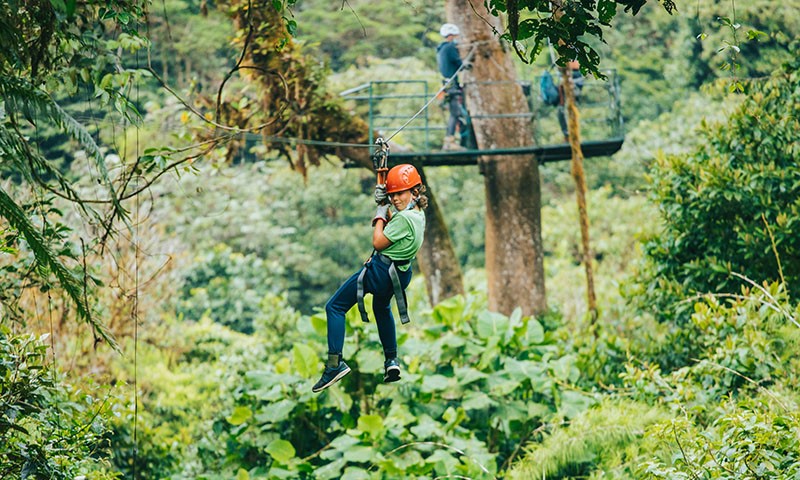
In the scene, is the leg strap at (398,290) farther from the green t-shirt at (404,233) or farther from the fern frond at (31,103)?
the fern frond at (31,103)

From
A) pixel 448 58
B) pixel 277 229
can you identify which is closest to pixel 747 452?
pixel 448 58

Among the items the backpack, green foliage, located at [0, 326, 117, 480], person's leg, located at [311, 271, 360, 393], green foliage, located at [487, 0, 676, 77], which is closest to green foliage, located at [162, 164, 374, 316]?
the backpack

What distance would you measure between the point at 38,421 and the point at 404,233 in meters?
2.36

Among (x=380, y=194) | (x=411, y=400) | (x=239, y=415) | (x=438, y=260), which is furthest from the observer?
(x=438, y=260)

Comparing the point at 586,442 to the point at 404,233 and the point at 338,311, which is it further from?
the point at 404,233

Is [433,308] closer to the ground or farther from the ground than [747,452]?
farther from the ground

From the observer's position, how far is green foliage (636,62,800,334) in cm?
848

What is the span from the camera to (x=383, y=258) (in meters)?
4.99

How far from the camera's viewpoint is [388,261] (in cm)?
499

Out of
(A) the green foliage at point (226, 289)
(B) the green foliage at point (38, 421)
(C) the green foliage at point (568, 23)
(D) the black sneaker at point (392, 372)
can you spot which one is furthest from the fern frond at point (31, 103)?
(A) the green foliage at point (226, 289)

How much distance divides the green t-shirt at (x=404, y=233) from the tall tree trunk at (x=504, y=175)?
240 inches

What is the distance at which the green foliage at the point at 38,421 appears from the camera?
4941mm

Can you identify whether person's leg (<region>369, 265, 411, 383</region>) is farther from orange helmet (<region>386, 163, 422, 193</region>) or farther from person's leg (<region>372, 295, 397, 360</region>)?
orange helmet (<region>386, 163, 422, 193</region>)

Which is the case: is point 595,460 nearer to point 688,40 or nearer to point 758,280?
point 758,280
